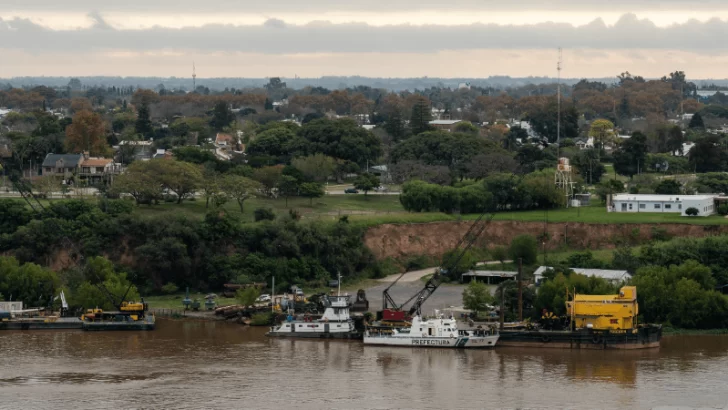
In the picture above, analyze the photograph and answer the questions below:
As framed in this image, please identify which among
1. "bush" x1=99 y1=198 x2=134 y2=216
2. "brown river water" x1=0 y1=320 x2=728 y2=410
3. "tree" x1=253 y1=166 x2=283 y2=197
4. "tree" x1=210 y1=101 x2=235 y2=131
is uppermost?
"tree" x1=210 y1=101 x2=235 y2=131

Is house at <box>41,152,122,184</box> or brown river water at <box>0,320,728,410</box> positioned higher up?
house at <box>41,152,122,184</box>

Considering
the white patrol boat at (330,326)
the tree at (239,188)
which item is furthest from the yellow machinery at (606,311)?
the tree at (239,188)

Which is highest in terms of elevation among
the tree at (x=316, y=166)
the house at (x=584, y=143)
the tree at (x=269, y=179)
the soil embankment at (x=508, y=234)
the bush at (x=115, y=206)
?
the house at (x=584, y=143)

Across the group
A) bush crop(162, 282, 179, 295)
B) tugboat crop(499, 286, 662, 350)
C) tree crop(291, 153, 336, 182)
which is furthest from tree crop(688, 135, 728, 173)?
tugboat crop(499, 286, 662, 350)

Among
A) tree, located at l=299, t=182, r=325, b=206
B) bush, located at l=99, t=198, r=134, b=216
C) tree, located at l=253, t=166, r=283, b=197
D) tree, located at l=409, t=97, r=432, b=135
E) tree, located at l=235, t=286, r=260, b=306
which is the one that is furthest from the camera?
tree, located at l=409, t=97, r=432, b=135

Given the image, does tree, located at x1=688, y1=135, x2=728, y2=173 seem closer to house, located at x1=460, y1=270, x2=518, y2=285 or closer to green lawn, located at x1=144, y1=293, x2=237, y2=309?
house, located at x1=460, y1=270, x2=518, y2=285

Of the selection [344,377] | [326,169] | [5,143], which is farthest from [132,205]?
[5,143]

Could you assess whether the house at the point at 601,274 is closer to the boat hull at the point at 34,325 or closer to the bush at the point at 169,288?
the bush at the point at 169,288

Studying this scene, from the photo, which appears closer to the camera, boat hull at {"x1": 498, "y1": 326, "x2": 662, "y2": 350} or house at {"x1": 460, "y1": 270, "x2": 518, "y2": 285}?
boat hull at {"x1": 498, "y1": 326, "x2": 662, "y2": 350}
